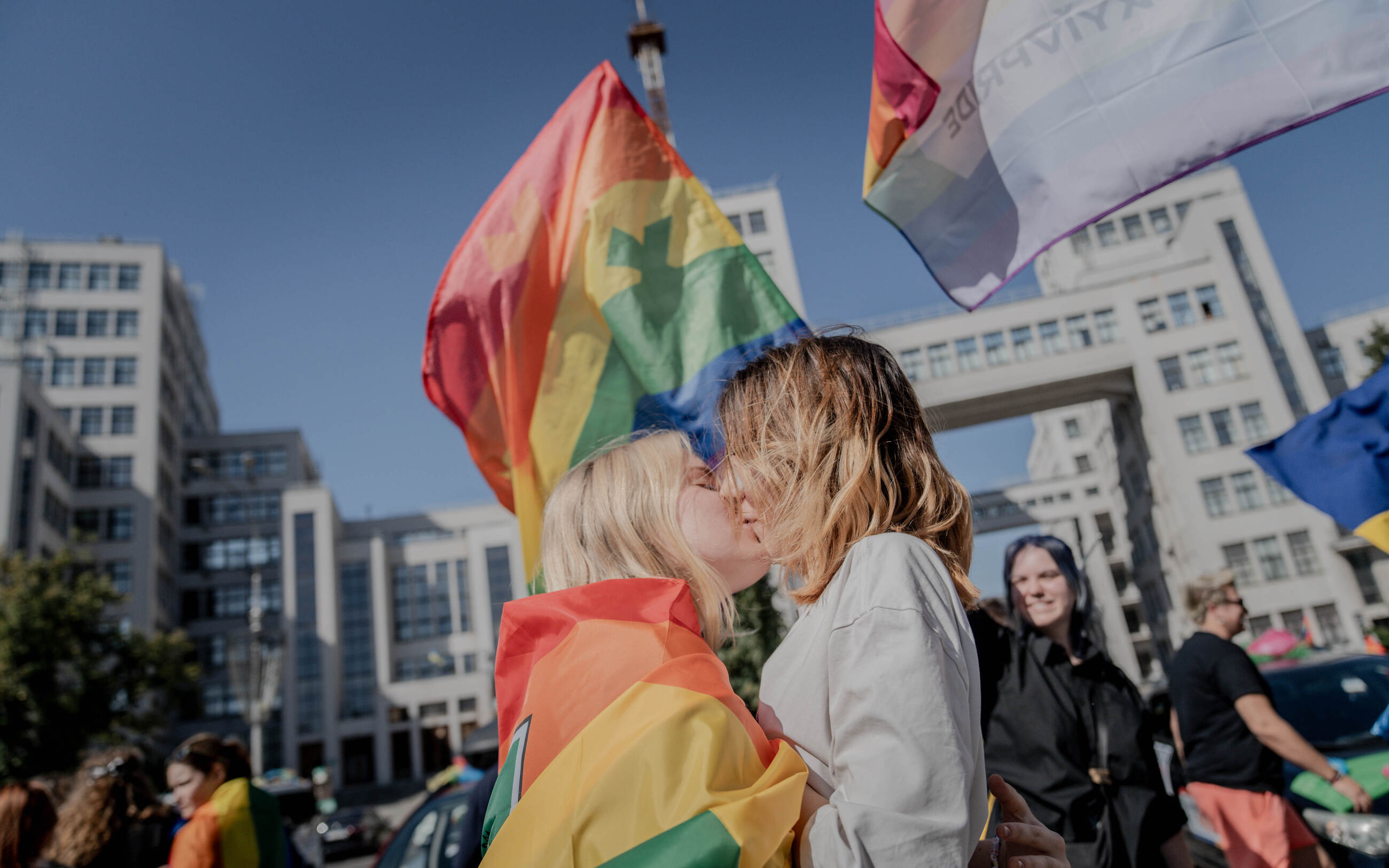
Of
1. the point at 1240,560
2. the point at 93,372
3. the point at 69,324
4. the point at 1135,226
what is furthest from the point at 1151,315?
the point at 69,324

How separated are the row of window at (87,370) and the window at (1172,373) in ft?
209

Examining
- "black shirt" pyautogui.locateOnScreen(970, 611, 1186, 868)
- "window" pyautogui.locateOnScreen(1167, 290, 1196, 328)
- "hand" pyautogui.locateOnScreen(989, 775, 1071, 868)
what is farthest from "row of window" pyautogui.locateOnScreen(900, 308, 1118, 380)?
"hand" pyautogui.locateOnScreen(989, 775, 1071, 868)

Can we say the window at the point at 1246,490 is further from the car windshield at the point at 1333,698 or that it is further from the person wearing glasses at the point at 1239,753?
the person wearing glasses at the point at 1239,753

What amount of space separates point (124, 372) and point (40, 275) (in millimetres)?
9045

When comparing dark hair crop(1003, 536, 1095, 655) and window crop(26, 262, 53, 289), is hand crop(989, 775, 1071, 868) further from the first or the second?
window crop(26, 262, 53, 289)

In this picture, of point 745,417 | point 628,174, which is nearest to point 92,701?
point 628,174

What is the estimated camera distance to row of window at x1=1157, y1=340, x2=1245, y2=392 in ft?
153

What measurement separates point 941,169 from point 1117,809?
7.64 feet

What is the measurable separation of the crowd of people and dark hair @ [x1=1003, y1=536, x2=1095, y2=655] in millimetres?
104

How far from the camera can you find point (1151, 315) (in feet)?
156

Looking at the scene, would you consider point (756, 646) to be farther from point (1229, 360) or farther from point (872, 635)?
point (1229, 360)

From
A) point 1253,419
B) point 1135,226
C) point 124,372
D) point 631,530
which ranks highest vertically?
point 1135,226

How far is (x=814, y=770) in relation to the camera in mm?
1321

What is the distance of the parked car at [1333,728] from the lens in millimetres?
4426
